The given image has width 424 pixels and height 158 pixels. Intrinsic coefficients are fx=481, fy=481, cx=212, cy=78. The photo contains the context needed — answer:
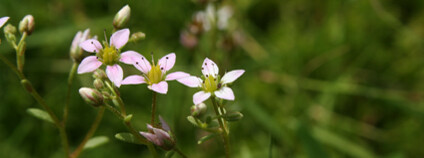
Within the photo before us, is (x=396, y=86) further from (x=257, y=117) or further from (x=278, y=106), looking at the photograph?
(x=257, y=117)

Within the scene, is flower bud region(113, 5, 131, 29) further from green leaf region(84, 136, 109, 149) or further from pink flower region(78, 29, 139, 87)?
green leaf region(84, 136, 109, 149)

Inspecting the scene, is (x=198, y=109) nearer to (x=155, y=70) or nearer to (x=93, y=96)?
(x=155, y=70)

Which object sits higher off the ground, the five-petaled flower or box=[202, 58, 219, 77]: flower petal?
box=[202, 58, 219, 77]: flower petal

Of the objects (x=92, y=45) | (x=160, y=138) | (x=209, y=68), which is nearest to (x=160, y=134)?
(x=160, y=138)

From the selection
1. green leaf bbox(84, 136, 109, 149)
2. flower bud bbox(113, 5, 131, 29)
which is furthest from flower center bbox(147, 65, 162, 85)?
green leaf bbox(84, 136, 109, 149)

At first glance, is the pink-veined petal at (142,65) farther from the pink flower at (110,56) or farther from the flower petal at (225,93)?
the flower petal at (225,93)

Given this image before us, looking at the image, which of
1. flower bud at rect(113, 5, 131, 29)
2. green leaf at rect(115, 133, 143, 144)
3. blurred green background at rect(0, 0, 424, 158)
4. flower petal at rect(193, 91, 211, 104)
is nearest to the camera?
flower petal at rect(193, 91, 211, 104)

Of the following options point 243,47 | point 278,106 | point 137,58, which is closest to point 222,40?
point 243,47

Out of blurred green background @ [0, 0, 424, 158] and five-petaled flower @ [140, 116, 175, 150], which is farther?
blurred green background @ [0, 0, 424, 158]
